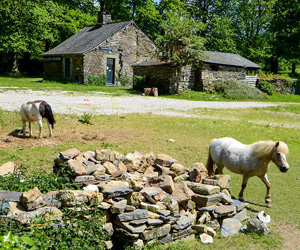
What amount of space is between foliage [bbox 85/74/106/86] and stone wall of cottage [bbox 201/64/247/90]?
420 inches

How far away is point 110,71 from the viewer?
117ft

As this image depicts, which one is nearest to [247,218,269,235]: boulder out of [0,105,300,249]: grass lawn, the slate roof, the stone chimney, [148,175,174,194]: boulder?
[0,105,300,249]: grass lawn

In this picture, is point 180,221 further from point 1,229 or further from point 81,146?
point 81,146

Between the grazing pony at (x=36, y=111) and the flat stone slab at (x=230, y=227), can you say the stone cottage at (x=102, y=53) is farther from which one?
the flat stone slab at (x=230, y=227)

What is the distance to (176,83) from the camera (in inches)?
1130

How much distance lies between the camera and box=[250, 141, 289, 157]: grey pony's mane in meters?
6.33

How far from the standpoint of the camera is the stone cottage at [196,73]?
1128 inches

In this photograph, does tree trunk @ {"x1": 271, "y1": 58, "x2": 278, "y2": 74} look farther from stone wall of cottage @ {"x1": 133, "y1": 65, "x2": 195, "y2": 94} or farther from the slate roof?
stone wall of cottage @ {"x1": 133, "y1": 65, "x2": 195, "y2": 94}

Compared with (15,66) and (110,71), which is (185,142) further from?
(15,66)

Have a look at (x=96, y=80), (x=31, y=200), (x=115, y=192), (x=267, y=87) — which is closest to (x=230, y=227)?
(x=115, y=192)

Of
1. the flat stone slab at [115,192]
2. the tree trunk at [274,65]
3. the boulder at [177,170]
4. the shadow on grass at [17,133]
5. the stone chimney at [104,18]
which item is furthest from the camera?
the tree trunk at [274,65]

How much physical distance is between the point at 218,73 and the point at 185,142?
21.2 m

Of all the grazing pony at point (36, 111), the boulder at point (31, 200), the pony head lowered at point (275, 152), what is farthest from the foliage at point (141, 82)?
the boulder at point (31, 200)

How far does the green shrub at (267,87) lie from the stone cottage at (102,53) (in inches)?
510
